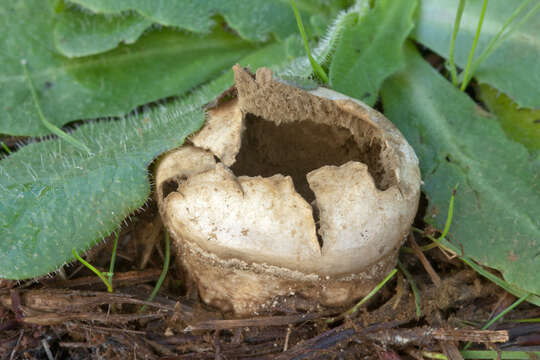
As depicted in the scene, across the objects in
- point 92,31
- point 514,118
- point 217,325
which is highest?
point 92,31

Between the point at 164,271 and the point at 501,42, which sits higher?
the point at 501,42

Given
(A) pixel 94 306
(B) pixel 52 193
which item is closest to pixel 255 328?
(A) pixel 94 306

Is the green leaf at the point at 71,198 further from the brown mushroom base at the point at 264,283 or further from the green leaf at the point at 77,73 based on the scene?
the green leaf at the point at 77,73

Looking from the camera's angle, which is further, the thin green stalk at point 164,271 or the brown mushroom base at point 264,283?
the thin green stalk at point 164,271

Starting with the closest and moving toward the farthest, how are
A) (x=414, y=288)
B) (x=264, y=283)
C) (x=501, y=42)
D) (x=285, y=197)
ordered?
(x=285, y=197)
(x=264, y=283)
(x=414, y=288)
(x=501, y=42)

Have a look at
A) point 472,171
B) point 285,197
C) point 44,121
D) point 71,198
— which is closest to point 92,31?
point 44,121

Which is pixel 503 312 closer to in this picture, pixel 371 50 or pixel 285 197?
pixel 285 197

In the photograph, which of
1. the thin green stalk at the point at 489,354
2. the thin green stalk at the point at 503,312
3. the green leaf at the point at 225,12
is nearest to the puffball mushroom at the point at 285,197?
the thin green stalk at the point at 489,354
